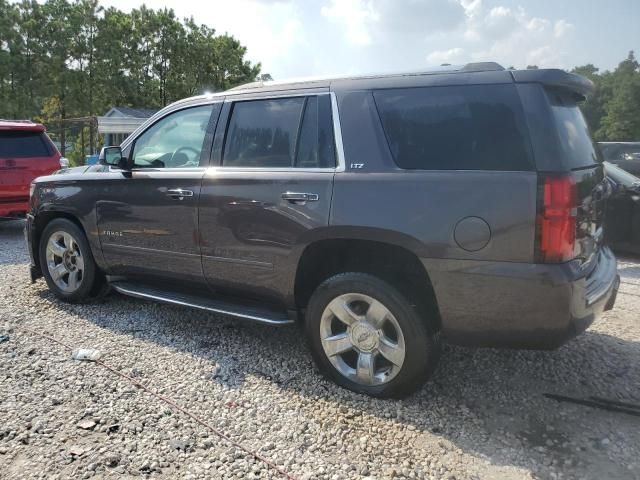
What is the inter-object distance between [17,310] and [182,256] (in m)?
1.94

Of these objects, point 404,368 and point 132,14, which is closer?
point 404,368

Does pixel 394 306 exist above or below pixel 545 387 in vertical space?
above

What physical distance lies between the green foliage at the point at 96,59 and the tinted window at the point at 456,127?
23.8 meters

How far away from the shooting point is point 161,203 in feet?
13.5

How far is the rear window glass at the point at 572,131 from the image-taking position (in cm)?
280

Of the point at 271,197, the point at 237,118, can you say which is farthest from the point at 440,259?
the point at 237,118

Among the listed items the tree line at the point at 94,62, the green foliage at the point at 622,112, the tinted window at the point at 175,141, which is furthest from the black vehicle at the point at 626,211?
the green foliage at the point at 622,112

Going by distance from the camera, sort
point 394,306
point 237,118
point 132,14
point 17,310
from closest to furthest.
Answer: point 394,306 < point 237,118 < point 17,310 < point 132,14

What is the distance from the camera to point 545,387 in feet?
11.3

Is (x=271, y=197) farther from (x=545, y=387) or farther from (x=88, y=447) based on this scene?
(x=545, y=387)

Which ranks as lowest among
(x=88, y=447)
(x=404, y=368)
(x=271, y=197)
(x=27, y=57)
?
(x=88, y=447)

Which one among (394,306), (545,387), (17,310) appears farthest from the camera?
(17,310)

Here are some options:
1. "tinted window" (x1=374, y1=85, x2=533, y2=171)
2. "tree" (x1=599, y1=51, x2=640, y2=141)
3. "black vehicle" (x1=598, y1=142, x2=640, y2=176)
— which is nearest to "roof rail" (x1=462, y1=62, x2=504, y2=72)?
"tinted window" (x1=374, y1=85, x2=533, y2=171)

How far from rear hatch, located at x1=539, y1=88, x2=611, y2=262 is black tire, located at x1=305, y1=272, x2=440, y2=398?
854mm
